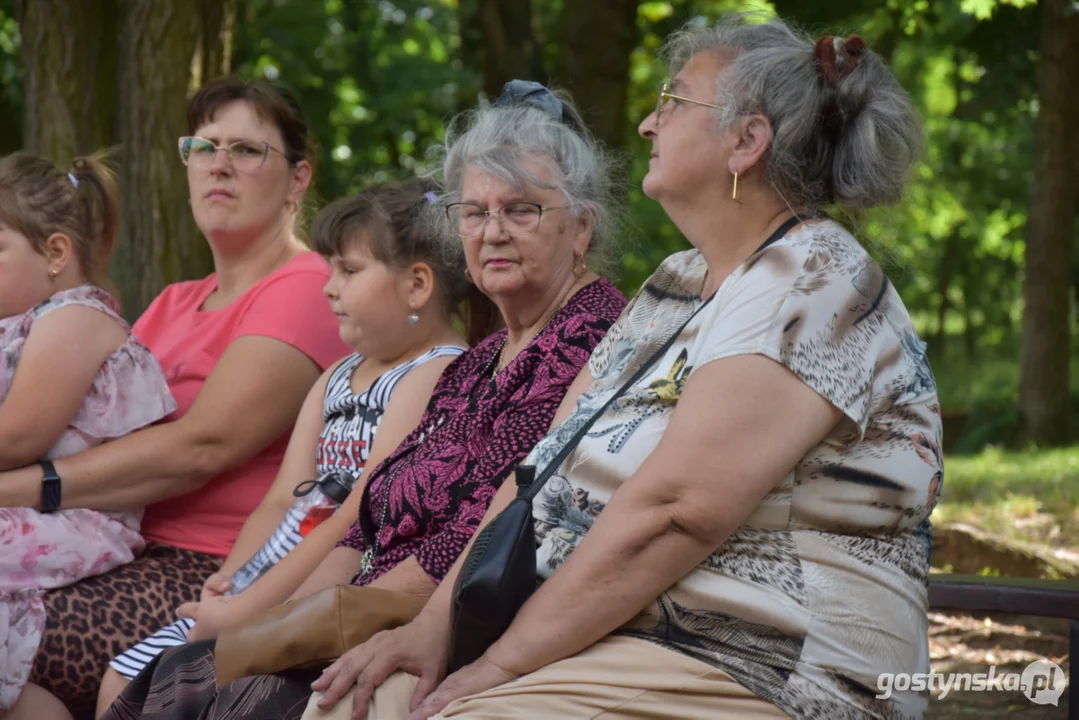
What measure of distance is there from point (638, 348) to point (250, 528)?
4.80ft

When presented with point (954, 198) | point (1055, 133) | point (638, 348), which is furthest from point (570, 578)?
point (954, 198)

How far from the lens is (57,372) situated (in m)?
3.38

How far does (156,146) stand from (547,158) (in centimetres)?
279

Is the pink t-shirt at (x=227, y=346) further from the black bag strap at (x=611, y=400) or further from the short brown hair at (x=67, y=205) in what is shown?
the black bag strap at (x=611, y=400)

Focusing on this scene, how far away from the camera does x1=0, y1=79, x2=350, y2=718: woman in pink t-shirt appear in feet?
10.8

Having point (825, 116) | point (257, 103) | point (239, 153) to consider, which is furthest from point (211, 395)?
point (825, 116)

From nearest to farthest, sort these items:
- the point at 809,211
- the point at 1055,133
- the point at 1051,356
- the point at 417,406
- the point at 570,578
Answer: the point at 570,578, the point at 809,211, the point at 417,406, the point at 1055,133, the point at 1051,356

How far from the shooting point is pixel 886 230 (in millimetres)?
2648

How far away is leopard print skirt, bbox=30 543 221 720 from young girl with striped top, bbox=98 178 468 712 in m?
0.07

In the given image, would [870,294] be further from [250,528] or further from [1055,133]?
[1055,133]

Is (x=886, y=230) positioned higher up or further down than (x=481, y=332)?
higher up

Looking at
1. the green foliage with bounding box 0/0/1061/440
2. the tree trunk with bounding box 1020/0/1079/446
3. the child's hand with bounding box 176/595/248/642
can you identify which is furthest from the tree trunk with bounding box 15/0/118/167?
the tree trunk with bounding box 1020/0/1079/446

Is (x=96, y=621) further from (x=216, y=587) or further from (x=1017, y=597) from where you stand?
(x=1017, y=597)

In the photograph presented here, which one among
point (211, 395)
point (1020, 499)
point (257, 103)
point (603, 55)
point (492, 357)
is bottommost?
point (1020, 499)
